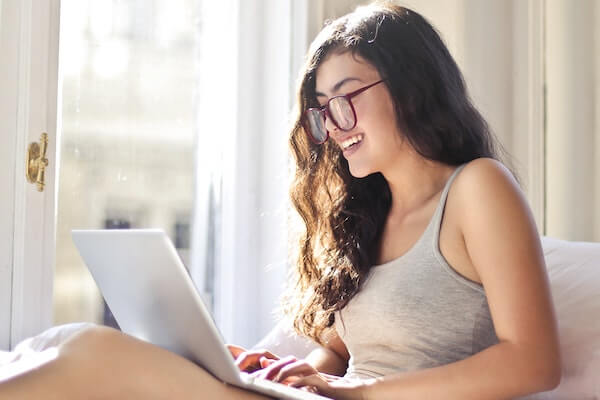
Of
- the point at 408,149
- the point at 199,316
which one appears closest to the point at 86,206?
the point at 408,149

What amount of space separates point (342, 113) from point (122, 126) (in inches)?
32.6

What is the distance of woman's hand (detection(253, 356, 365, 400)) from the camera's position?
1.24 m

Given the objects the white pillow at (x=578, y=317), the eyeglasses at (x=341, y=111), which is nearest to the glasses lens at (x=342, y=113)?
the eyeglasses at (x=341, y=111)

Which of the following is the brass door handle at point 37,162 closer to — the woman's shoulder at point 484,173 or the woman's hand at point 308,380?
the woman's hand at point 308,380

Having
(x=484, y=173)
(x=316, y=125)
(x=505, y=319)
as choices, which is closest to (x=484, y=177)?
(x=484, y=173)

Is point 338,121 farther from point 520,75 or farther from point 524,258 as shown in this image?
point 520,75

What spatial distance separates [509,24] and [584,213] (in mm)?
664

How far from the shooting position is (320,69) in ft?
5.20

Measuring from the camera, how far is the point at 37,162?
5.95 feet

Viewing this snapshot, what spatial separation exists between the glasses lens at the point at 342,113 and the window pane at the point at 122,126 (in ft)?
2.61

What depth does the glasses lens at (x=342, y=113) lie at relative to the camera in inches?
59.2

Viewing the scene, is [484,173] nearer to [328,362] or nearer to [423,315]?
[423,315]

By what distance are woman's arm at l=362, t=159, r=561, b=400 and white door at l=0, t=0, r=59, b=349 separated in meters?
0.96

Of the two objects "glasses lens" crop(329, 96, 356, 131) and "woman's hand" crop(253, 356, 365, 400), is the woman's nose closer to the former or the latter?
"glasses lens" crop(329, 96, 356, 131)
